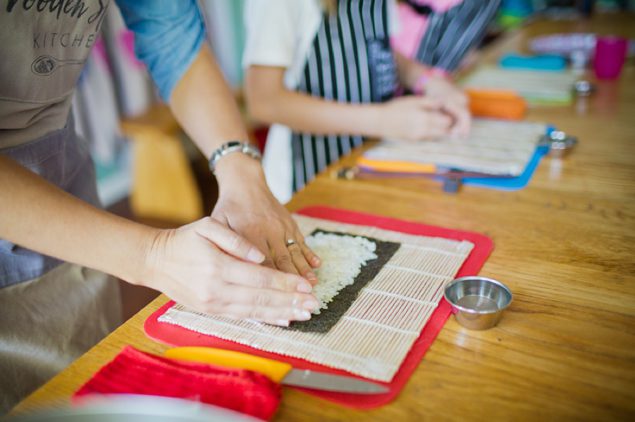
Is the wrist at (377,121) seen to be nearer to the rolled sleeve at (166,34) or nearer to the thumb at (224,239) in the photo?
the rolled sleeve at (166,34)

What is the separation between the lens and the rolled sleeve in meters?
0.96

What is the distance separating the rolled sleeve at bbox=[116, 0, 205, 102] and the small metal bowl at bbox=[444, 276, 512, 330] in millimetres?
609

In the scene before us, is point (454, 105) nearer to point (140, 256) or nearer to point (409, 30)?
point (409, 30)

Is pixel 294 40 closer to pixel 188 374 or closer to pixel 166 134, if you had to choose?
pixel 188 374

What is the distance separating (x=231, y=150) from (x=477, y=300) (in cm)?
46

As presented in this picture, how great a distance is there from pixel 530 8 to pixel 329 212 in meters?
3.08

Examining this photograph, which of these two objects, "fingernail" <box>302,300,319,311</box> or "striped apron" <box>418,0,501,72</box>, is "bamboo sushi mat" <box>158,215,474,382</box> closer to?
"fingernail" <box>302,300,319,311</box>

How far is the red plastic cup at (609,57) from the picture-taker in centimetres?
169

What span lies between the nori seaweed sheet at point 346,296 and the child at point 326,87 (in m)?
0.46

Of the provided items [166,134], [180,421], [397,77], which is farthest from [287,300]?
[166,134]

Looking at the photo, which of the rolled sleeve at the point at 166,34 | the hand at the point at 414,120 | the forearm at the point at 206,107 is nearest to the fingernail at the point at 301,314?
the forearm at the point at 206,107

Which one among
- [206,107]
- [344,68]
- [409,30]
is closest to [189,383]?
[206,107]

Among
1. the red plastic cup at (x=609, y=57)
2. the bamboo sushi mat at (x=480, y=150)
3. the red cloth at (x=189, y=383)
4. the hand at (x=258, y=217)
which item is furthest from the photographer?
the red plastic cup at (x=609, y=57)

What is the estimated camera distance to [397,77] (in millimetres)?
1622
